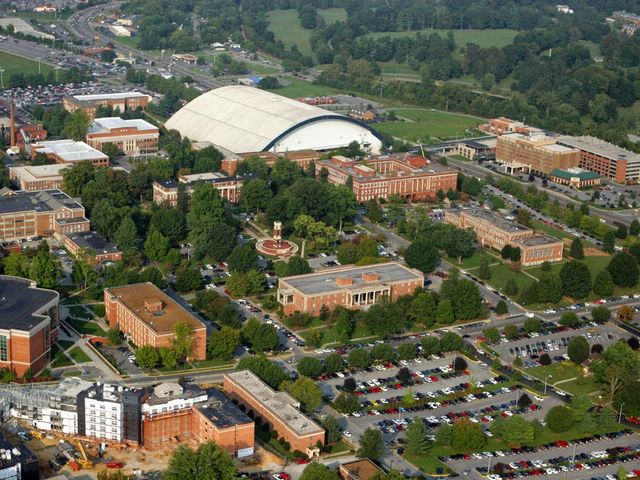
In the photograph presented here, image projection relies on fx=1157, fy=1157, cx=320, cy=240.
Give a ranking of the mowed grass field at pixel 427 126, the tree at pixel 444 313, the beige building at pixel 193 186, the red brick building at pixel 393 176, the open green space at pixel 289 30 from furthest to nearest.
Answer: the open green space at pixel 289 30
the mowed grass field at pixel 427 126
the red brick building at pixel 393 176
the beige building at pixel 193 186
the tree at pixel 444 313

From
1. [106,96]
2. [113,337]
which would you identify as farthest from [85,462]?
[106,96]

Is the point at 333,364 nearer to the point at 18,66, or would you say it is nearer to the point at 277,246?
the point at 277,246

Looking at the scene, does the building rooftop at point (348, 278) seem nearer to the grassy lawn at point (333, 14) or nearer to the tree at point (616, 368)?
the tree at point (616, 368)

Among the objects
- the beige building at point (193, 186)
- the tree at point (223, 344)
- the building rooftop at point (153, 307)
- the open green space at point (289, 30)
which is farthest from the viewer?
the open green space at point (289, 30)

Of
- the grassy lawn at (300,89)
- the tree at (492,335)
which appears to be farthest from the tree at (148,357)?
the grassy lawn at (300,89)

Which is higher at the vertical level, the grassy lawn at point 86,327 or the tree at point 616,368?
the tree at point 616,368

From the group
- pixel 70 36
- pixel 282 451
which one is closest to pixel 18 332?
pixel 282 451

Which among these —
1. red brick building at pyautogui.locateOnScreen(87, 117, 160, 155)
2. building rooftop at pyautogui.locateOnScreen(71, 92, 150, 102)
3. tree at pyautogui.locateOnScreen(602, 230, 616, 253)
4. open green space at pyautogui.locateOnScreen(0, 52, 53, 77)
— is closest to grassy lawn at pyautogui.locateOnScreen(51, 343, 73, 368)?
tree at pyautogui.locateOnScreen(602, 230, 616, 253)
